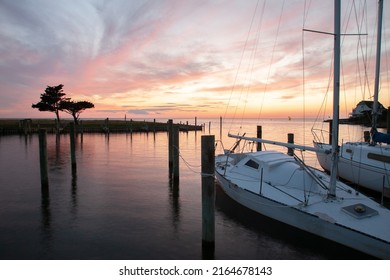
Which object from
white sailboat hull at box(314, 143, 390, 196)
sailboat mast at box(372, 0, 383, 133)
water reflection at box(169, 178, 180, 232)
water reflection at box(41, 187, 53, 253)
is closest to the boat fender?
white sailboat hull at box(314, 143, 390, 196)

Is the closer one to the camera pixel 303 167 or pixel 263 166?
pixel 303 167

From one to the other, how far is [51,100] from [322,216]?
196 feet

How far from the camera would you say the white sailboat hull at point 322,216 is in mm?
8102

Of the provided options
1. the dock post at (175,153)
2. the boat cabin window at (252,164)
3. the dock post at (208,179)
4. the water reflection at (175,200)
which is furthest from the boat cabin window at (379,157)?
the dock post at (208,179)

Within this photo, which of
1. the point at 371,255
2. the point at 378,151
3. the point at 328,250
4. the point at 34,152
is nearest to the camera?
the point at 371,255

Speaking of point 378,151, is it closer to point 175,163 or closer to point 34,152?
point 175,163

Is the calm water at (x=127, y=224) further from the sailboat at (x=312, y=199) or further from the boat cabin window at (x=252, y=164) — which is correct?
the boat cabin window at (x=252, y=164)

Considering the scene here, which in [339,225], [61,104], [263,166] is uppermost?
[61,104]

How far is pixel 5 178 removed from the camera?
1831 cm

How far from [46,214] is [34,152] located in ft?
66.6

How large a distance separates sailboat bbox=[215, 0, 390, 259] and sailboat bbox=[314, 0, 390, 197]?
4052 mm

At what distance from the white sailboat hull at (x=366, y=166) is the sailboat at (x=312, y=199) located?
13.1ft

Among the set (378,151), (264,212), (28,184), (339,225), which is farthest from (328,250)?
(28,184)

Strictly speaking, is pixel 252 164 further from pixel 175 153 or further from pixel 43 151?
pixel 43 151
